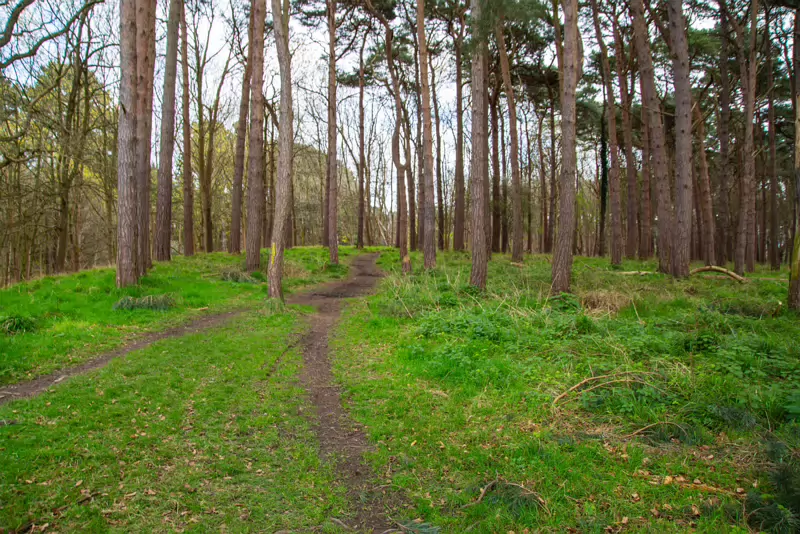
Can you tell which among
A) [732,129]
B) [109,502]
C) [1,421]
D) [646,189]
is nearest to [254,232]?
[1,421]

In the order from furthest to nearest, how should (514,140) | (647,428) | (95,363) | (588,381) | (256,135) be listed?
(514,140)
(256,135)
(95,363)
(588,381)
(647,428)

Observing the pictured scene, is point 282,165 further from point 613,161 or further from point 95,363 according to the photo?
point 613,161

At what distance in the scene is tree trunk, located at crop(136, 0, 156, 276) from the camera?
12.9 m

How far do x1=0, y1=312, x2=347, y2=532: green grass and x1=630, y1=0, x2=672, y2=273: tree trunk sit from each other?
45.2 feet

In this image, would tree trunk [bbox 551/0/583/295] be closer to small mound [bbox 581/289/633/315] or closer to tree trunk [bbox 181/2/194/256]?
small mound [bbox 581/289/633/315]

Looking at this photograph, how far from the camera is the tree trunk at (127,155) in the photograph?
9.90 meters

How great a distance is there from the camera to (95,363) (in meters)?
6.07

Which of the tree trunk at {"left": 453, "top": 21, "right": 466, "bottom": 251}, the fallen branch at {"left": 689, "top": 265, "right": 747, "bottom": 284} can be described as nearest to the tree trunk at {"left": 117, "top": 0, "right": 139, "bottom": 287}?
the tree trunk at {"left": 453, "top": 21, "right": 466, "bottom": 251}

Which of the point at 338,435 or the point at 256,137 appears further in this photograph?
the point at 256,137

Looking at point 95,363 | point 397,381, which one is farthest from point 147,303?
point 397,381

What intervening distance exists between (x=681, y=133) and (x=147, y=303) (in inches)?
581

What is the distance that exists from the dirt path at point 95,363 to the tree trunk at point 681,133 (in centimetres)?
1252

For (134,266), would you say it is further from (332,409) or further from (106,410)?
(332,409)

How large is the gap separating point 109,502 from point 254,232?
12.1 meters
